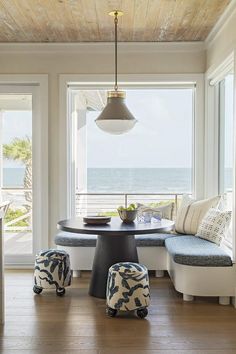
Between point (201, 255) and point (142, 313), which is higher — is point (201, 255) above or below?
above

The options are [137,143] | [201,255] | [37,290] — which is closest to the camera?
[201,255]

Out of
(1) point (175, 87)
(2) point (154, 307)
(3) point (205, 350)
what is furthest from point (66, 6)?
(3) point (205, 350)

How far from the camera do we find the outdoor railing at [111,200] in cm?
600

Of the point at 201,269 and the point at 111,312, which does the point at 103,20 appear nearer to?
the point at 201,269

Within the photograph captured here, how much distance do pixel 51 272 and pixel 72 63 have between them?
8.45 ft

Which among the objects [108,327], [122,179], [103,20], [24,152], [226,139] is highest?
[103,20]

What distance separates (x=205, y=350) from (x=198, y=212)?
208cm

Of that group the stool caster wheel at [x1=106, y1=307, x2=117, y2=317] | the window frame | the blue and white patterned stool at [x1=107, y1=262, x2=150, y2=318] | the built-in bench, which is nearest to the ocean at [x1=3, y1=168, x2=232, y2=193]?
the window frame

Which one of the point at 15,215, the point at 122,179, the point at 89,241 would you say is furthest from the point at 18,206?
the point at 122,179

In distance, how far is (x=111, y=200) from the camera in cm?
617

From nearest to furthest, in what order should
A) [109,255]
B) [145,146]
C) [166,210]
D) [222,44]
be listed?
1. [109,255]
2. [222,44]
3. [166,210]
4. [145,146]

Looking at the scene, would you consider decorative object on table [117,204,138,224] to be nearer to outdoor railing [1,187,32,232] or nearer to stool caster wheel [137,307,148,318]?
stool caster wheel [137,307,148,318]

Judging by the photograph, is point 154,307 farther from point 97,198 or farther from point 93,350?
point 97,198

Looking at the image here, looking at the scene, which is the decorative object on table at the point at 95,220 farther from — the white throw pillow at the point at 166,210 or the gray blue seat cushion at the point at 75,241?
the white throw pillow at the point at 166,210
